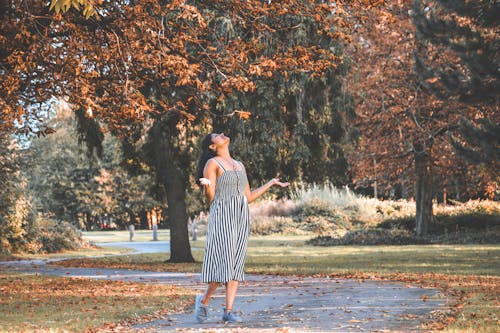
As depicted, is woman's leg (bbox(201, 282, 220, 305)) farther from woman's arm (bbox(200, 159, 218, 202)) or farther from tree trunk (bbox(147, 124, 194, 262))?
tree trunk (bbox(147, 124, 194, 262))

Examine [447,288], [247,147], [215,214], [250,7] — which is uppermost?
[250,7]

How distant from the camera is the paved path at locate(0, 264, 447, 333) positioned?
8.83 meters

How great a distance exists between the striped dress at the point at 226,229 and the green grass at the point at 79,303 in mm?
1311

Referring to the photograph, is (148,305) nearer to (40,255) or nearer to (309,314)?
(309,314)

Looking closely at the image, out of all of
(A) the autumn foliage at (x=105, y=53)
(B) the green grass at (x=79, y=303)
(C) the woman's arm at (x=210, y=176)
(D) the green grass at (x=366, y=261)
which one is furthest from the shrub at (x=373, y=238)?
(C) the woman's arm at (x=210, y=176)

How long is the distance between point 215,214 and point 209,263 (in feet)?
1.88

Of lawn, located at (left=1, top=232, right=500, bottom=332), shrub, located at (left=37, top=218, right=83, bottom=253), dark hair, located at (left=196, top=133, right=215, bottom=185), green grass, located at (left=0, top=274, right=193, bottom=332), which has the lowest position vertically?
lawn, located at (left=1, top=232, right=500, bottom=332)

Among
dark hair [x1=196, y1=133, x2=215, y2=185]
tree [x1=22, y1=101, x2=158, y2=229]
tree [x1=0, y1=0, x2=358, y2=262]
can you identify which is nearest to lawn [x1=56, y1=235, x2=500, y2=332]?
dark hair [x1=196, y1=133, x2=215, y2=185]

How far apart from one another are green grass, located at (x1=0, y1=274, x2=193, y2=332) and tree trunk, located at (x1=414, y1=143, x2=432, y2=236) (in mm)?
18705

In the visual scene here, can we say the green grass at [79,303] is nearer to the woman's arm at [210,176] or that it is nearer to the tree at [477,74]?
the woman's arm at [210,176]

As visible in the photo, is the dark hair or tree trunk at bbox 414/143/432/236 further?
tree trunk at bbox 414/143/432/236

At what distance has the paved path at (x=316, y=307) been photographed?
8.83 meters

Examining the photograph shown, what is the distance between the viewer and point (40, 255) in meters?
30.5

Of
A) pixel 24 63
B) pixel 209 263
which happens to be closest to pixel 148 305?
pixel 209 263
